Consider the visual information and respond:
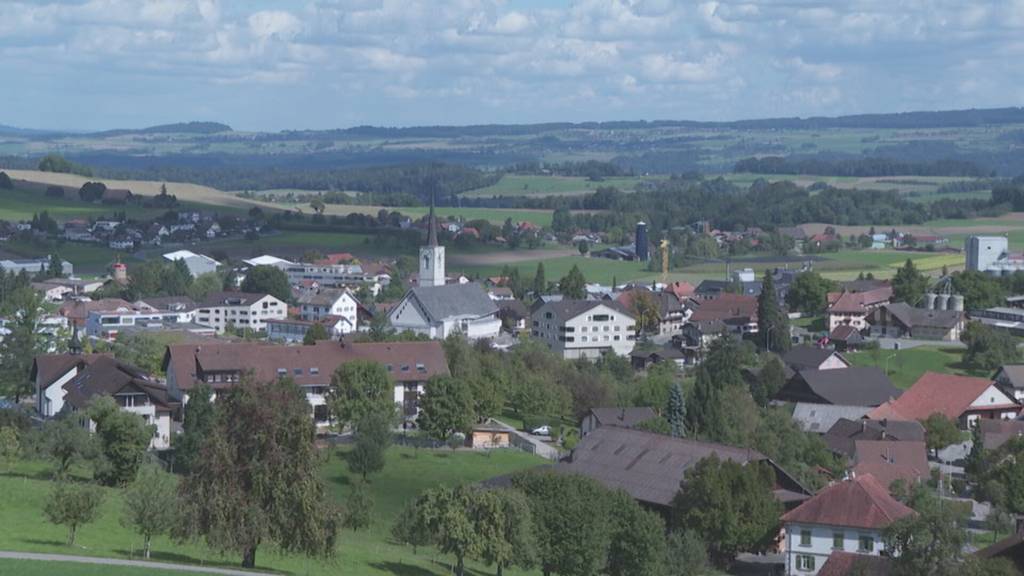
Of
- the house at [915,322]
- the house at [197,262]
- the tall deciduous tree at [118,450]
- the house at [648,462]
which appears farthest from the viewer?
the house at [197,262]

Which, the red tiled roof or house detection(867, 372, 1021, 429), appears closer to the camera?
the red tiled roof

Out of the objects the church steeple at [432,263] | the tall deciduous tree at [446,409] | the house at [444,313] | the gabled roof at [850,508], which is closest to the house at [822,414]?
the tall deciduous tree at [446,409]

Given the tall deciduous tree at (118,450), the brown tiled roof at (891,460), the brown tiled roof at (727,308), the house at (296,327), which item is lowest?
the house at (296,327)

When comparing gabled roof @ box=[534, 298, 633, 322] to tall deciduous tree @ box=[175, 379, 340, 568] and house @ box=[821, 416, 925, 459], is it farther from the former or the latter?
tall deciduous tree @ box=[175, 379, 340, 568]

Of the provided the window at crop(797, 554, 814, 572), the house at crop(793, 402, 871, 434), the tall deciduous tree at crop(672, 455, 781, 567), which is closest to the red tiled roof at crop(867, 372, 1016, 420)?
the house at crop(793, 402, 871, 434)

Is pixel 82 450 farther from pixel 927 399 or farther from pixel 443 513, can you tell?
pixel 927 399

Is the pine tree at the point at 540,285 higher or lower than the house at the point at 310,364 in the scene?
lower

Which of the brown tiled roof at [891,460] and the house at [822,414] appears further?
the house at [822,414]

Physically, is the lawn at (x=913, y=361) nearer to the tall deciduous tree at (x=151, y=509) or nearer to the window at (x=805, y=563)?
the window at (x=805, y=563)
